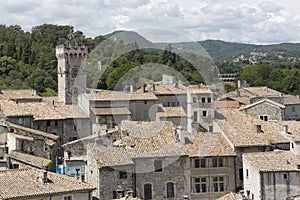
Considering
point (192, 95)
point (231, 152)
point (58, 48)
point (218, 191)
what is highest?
point (58, 48)

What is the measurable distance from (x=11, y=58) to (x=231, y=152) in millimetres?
70450

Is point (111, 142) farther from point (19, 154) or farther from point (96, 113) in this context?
point (96, 113)

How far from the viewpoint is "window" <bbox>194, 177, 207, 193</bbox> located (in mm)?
40219

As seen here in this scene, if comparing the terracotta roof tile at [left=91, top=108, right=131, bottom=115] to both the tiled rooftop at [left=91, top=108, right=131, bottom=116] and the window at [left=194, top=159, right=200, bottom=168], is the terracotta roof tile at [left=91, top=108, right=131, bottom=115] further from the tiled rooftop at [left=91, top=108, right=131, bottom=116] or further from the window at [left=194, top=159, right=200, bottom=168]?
the window at [left=194, top=159, right=200, bottom=168]

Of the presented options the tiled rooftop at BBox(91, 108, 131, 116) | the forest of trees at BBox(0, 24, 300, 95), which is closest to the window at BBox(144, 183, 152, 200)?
the tiled rooftop at BBox(91, 108, 131, 116)

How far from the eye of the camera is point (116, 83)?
67750 mm

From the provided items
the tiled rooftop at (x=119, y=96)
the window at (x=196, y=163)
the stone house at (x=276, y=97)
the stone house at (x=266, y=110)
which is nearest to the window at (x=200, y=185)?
the window at (x=196, y=163)

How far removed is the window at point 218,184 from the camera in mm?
40531

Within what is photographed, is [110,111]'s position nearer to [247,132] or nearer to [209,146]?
[209,146]

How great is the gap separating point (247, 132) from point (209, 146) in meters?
3.60

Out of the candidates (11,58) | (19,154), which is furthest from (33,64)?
(19,154)

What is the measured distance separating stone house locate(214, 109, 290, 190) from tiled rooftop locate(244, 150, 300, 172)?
7.57 ft

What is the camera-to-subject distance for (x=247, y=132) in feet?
140

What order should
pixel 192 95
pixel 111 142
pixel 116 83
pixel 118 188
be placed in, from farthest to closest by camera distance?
pixel 116 83 → pixel 192 95 → pixel 111 142 → pixel 118 188
